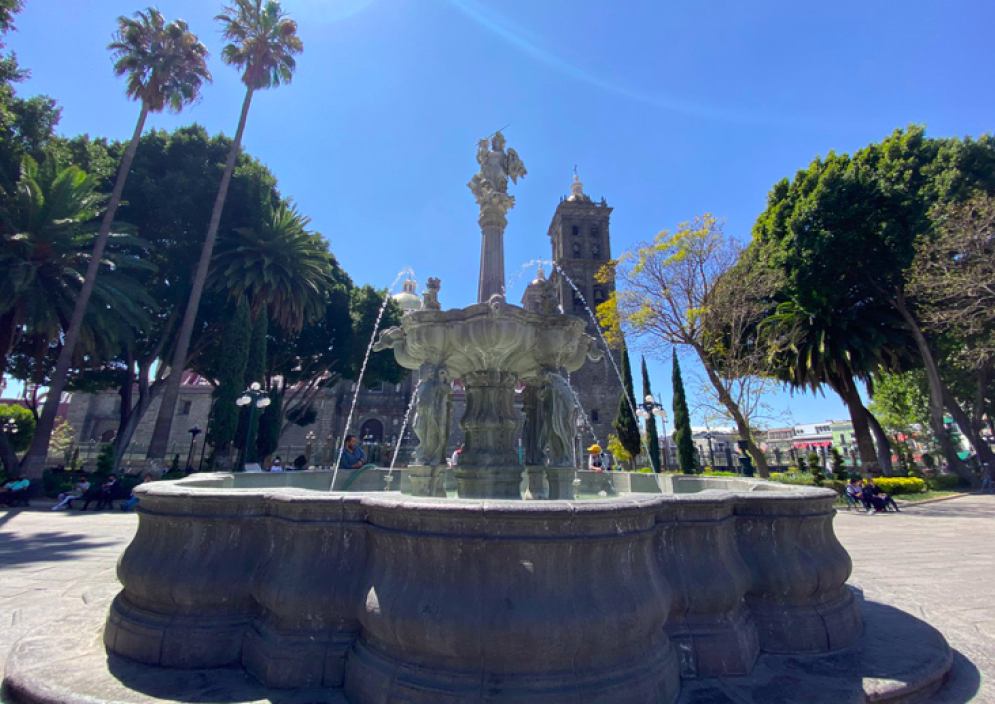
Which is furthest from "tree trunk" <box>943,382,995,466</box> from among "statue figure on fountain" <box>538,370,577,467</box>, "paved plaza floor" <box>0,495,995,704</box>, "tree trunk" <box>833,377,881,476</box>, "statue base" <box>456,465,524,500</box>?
"statue base" <box>456,465,524,500</box>

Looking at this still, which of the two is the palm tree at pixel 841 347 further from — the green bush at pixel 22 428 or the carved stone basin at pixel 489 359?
the green bush at pixel 22 428

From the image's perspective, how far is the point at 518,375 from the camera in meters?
7.18

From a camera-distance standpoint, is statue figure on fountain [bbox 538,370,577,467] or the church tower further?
the church tower

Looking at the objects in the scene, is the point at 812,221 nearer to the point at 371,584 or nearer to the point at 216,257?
the point at 371,584

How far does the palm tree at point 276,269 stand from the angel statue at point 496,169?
61.9 feet

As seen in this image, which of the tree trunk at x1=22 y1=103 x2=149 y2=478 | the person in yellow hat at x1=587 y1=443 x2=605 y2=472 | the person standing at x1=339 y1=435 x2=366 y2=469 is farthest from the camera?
the tree trunk at x1=22 y1=103 x2=149 y2=478

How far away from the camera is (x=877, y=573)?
6.16m

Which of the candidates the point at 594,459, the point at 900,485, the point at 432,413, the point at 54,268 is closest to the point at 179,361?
the point at 54,268

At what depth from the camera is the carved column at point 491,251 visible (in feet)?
24.2

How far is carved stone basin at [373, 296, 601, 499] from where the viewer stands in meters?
5.82

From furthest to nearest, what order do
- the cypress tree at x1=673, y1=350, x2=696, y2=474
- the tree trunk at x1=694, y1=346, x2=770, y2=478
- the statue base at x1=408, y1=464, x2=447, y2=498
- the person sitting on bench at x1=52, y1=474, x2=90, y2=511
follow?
1. the cypress tree at x1=673, y1=350, x2=696, y2=474
2. the tree trunk at x1=694, y1=346, x2=770, y2=478
3. the person sitting on bench at x1=52, y1=474, x2=90, y2=511
4. the statue base at x1=408, y1=464, x2=447, y2=498

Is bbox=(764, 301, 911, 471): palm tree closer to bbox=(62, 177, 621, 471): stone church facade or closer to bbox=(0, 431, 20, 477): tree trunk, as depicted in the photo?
bbox=(62, 177, 621, 471): stone church facade

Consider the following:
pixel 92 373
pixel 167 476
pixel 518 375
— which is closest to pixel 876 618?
pixel 518 375

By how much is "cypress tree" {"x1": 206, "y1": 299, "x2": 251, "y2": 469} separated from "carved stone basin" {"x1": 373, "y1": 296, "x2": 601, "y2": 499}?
749 inches
